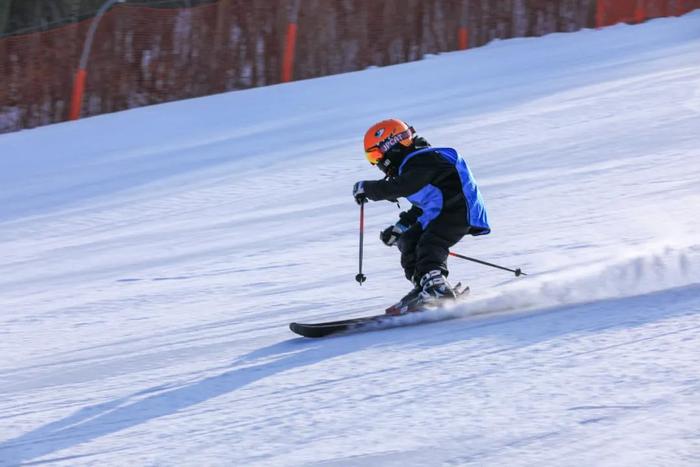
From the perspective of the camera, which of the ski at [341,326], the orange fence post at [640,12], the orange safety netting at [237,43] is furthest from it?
the orange fence post at [640,12]

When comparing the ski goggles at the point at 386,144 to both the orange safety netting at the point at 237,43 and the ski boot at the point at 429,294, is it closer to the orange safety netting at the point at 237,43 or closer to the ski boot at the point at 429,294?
the ski boot at the point at 429,294

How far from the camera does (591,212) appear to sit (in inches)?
362

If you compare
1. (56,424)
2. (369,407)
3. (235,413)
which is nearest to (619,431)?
(369,407)

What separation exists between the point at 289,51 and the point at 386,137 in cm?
1106

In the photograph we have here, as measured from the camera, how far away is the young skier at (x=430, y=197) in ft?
20.8

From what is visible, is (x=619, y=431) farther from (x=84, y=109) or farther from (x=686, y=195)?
(x=84, y=109)

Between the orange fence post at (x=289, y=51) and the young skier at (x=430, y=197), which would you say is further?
the orange fence post at (x=289, y=51)

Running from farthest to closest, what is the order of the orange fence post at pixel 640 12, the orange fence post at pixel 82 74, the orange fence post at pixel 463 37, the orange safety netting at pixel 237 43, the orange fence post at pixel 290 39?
the orange fence post at pixel 640 12
the orange fence post at pixel 463 37
the orange fence post at pixel 290 39
the orange fence post at pixel 82 74
the orange safety netting at pixel 237 43

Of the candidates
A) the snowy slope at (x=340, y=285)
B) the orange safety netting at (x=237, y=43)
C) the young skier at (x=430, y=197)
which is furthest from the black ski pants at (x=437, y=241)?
the orange safety netting at (x=237, y=43)

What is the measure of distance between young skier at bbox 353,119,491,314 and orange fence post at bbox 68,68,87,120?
10.3 meters

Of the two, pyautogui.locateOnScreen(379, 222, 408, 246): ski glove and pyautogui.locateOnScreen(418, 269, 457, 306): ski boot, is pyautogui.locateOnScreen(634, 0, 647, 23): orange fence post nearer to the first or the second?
pyautogui.locateOnScreen(379, 222, 408, 246): ski glove

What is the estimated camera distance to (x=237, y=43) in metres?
17.0

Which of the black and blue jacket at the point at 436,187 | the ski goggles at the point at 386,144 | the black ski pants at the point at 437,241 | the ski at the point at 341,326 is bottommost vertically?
the ski at the point at 341,326

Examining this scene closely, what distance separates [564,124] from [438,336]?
7410 mm
